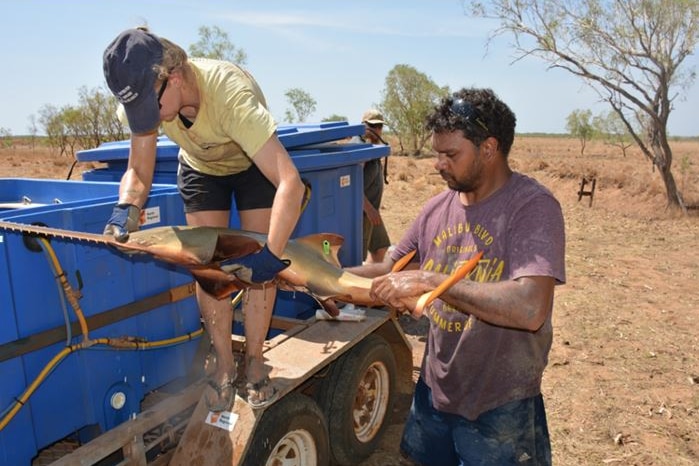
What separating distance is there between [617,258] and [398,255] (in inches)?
394

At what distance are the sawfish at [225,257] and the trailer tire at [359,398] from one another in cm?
128

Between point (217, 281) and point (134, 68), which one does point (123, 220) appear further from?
point (134, 68)

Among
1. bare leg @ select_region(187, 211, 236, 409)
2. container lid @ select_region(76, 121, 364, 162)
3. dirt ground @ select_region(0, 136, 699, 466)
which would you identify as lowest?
dirt ground @ select_region(0, 136, 699, 466)

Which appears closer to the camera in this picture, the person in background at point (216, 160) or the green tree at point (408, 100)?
the person in background at point (216, 160)

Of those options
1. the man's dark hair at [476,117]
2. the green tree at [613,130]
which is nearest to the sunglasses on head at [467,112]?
the man's dark hair at [476,117]

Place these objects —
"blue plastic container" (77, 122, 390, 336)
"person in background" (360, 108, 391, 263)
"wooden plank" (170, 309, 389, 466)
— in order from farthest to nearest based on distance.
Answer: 1. "person in background" (360, 108, 391, 263)
2. "blue plastic container" (77, 122, 390, 336)
3. "wooden plank" (170, 309, 389, 466)

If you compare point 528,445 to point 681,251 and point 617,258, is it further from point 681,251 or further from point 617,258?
point 681,251

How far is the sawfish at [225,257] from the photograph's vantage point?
234 centimetres

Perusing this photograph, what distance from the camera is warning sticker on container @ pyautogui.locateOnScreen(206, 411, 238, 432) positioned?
2.79 meters

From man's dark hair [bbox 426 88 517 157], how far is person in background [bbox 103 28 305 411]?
2.30ft

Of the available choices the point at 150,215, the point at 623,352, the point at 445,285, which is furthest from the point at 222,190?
the point at 623,352

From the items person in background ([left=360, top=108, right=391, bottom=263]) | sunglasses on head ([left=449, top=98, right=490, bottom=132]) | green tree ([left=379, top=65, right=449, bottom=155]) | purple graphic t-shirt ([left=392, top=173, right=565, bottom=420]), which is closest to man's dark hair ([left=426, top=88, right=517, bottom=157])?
sunglasses on head ([left=449, top=98, right=490, bottom=132])

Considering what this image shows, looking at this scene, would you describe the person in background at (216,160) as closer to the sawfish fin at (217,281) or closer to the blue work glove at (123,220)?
the blue work glove at (123,220)

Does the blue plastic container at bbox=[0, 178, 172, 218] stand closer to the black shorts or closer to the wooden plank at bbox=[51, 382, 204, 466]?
the black shorts
